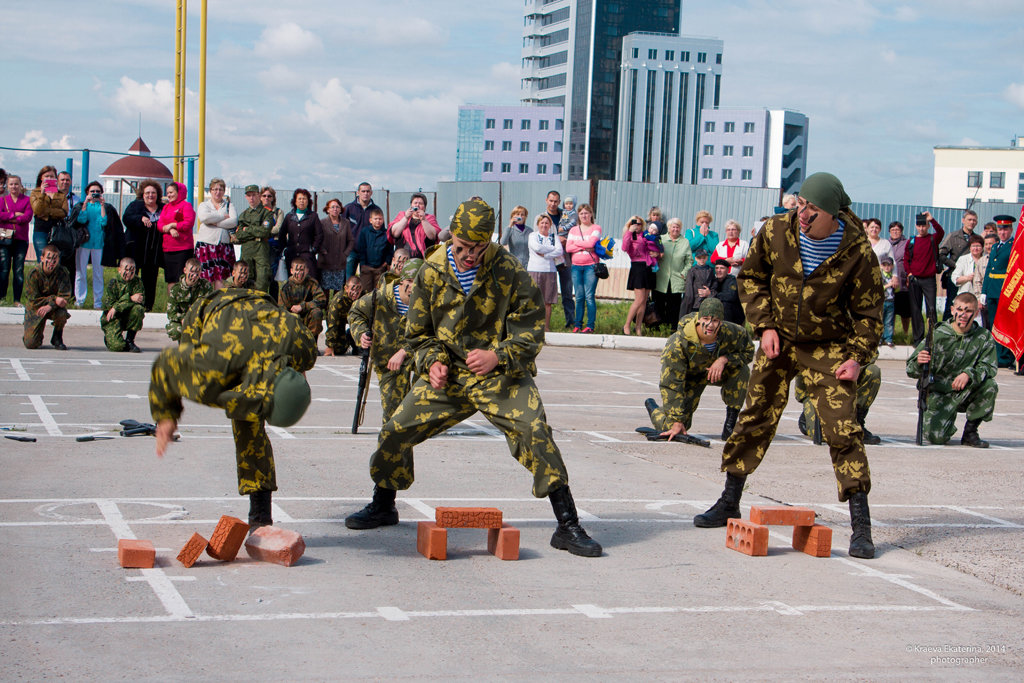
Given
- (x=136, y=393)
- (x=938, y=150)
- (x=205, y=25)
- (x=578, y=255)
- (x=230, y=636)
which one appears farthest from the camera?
(x=938, y=150)

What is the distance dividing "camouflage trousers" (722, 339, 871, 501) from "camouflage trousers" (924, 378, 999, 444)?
517cm

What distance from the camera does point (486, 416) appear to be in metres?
6.66

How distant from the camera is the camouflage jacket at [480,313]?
21.6 feet

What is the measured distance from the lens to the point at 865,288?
6832 millimetres

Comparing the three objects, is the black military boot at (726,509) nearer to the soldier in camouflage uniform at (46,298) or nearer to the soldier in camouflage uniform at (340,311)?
the soldier in camouflage uniform at (340,311)

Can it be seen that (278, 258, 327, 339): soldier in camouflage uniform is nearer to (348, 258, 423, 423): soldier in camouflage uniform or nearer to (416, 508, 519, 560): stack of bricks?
(348, 258, 423, 423): soldier in camouflage uniform

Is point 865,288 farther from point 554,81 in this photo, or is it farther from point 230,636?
point 554,81

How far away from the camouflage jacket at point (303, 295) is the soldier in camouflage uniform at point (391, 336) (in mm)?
6965

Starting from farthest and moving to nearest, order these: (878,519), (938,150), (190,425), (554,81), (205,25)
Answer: (554,81) < (938,150) < (205,25) < (190,425) < (878,519)

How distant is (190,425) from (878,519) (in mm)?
6020

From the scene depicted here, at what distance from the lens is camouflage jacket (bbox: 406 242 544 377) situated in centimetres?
658

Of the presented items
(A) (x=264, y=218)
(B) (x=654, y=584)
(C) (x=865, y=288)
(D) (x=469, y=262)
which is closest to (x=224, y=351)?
(D) (x=469, y=262)

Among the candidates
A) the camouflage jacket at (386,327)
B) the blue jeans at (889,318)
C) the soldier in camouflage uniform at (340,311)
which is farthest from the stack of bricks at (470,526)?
the blue jeans at (889,318)

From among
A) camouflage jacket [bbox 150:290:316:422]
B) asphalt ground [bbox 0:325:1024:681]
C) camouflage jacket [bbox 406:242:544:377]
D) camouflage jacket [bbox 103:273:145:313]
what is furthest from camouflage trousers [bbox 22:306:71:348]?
camouflage jacket [bbox 150:290:316:422]
